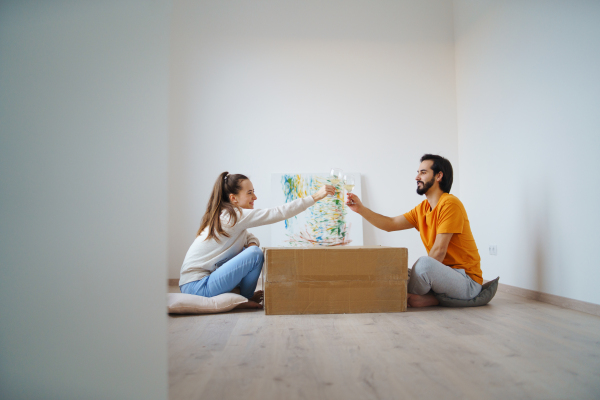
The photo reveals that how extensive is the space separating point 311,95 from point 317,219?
49.9 inches

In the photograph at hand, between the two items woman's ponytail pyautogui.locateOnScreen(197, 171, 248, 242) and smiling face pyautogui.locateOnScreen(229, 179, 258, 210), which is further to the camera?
smiling face pyautogui.locateOnScreen(229, 179, 258, 210)

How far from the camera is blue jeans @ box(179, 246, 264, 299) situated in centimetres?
246

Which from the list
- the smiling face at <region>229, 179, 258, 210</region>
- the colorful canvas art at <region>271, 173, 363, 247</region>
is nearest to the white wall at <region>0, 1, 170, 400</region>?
the smiling face at <region>229, 179, 258, 210</region>

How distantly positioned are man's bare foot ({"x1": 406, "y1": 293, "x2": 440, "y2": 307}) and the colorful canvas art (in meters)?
1.57

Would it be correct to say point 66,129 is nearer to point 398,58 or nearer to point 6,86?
point 6,86

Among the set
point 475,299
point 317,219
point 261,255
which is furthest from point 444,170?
point 317,219

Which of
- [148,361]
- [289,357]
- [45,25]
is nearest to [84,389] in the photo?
[148,361]

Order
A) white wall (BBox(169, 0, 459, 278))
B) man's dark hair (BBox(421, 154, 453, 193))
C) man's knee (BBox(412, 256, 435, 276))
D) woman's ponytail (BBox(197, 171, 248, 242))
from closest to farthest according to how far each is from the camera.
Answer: man's knee (BBox(412, 256, 435, 276))
woman's ponytail (BBox(197, 171, 248, 242))
man's dark hair (BBox(421, 154, 453, 193))
white wall (BBox(169, 0, 459, 278))

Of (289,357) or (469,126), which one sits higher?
(469,126)

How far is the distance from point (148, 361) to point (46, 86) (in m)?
0.33

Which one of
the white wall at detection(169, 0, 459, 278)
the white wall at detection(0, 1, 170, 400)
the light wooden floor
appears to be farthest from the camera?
the white wall at detection(169, 0, 459, 278)

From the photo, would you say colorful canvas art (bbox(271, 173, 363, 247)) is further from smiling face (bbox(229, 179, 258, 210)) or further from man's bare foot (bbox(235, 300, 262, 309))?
man's bare foot (bbox(235, 300, 262, 309))

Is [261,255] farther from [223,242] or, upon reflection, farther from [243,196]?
[243,196]

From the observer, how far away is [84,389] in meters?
0.45
